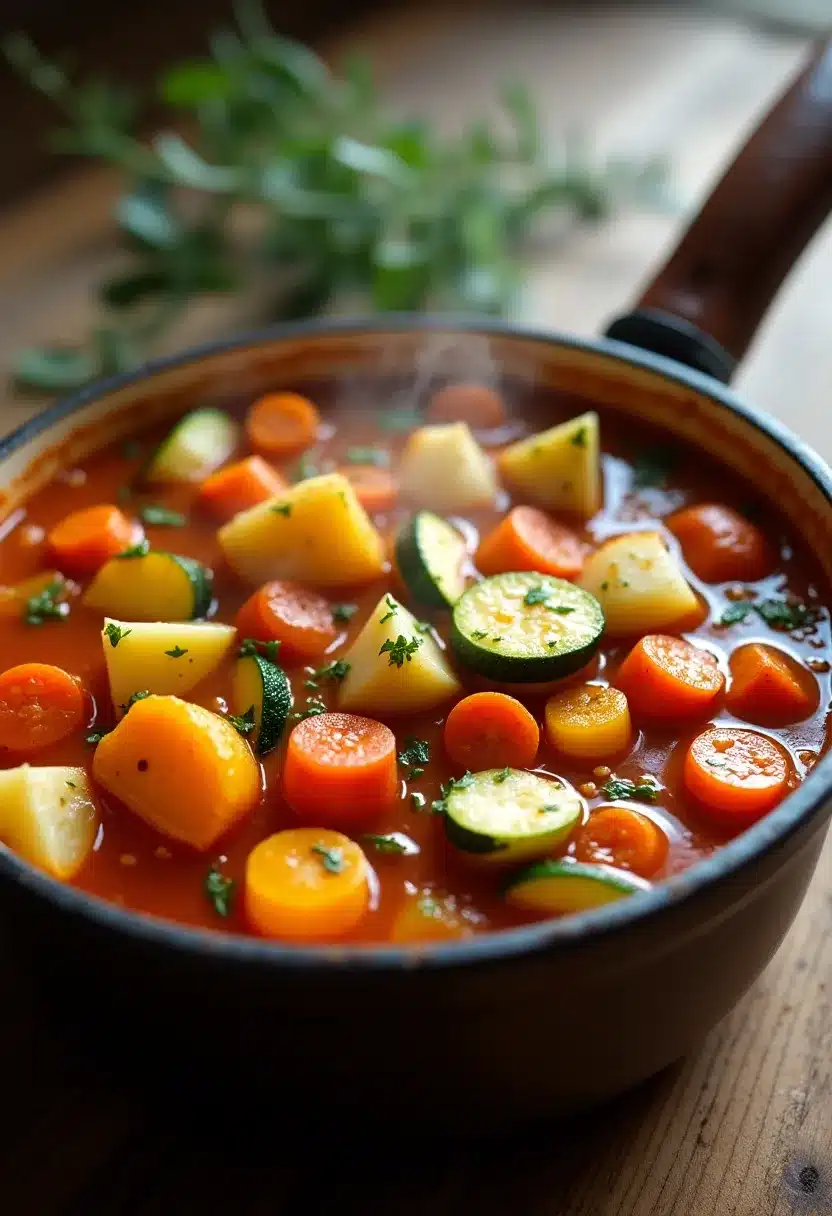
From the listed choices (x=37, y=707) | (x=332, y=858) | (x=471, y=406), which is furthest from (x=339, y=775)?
(x=471, y=406)

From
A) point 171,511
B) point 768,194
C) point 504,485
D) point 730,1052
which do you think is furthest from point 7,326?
point 730,1052

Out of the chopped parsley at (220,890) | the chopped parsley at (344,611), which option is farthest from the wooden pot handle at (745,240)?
the chopped parsley at (220,890)

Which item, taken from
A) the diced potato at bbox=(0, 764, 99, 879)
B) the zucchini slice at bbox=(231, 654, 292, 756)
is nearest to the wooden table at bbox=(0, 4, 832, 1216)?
the diced potato at bbox=(0, 764, 99, 879)

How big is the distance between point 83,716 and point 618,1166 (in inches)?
34.2

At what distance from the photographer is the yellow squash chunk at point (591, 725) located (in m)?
1.56

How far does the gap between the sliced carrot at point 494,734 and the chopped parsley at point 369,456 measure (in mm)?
663

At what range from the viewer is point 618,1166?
148cm

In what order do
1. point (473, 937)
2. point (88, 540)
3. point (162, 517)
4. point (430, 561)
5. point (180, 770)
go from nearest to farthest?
1. point (473, 937)
2. point (180, 770)
3. point (430, 561)
4. point (88, 540)
5. point (162, 517)

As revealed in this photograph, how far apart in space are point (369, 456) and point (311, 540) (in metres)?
0.34

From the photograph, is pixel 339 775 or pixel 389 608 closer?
pixel 339 775

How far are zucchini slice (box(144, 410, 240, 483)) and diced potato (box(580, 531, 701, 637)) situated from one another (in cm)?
68

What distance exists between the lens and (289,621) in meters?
1.73

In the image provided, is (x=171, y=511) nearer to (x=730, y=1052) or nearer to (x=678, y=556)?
(x=678, y=556)

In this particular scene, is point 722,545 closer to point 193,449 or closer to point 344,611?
point 344,611
